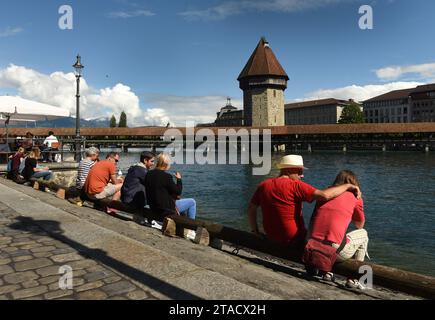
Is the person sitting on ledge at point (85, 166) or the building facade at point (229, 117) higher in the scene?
the building facade at point (229, 117)

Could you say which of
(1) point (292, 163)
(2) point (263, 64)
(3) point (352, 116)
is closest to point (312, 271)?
(1) point (292, 163)

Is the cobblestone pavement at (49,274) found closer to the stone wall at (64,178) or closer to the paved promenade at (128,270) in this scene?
the paved promenade at (128,270)

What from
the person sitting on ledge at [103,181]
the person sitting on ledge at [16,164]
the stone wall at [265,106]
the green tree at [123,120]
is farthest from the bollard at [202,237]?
the green tree at [123,120]

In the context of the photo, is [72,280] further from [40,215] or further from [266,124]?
[266,124]

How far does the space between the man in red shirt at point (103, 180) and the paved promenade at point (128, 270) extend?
1677 mm

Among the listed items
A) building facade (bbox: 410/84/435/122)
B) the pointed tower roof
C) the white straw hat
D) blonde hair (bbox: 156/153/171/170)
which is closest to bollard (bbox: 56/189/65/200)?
blonde hair (bbox: 156/153/171/170)

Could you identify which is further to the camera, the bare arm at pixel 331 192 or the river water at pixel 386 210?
the river water at pixel 386 210

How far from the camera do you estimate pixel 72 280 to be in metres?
2.93

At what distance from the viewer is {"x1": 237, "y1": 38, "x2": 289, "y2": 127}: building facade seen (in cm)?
5928

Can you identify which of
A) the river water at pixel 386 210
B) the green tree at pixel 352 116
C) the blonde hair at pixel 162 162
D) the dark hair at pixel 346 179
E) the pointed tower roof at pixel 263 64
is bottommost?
the river water at pixel 386 210

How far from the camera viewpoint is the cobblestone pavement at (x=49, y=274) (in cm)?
267

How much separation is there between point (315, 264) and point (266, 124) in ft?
186
